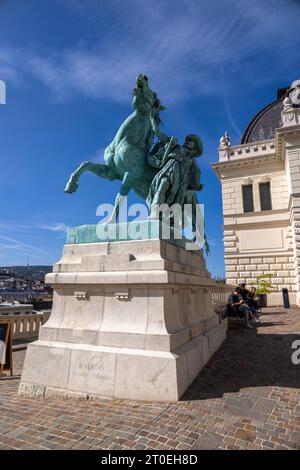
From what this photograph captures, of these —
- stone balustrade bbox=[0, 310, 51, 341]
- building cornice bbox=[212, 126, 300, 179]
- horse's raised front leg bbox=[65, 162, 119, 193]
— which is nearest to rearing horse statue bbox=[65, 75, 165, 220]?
horse's raised front leg bbox=[65, 162, 119, 193]

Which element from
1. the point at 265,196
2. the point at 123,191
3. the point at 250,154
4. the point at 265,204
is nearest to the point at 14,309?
the point at 123,191

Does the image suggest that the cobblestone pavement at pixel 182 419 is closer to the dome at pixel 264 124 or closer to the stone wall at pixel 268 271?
the stone wall at pixel 268 271

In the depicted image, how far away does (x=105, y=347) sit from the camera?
524cm

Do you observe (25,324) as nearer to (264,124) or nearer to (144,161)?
(144,161)

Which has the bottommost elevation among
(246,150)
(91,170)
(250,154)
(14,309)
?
(14,309)

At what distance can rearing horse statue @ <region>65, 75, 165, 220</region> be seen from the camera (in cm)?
698

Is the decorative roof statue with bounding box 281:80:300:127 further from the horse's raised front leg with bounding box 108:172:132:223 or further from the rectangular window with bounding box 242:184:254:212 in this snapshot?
the horse's raised front leg with bounding box 108:172:132:223

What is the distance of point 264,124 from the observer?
94.7ft

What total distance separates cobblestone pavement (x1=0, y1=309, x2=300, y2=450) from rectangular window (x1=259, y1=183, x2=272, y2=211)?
63.0 ft

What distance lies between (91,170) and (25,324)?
30.1ft

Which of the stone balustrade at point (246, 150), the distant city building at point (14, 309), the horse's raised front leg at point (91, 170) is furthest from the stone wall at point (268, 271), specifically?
the horse's raised front leg at point (91, 170)

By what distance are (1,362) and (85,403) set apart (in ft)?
9.36

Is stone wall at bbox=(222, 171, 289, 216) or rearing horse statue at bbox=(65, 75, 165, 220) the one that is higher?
stone wall at bbox=(222, 171, 289, 216)

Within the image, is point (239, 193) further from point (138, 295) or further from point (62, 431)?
point (62, 431)
